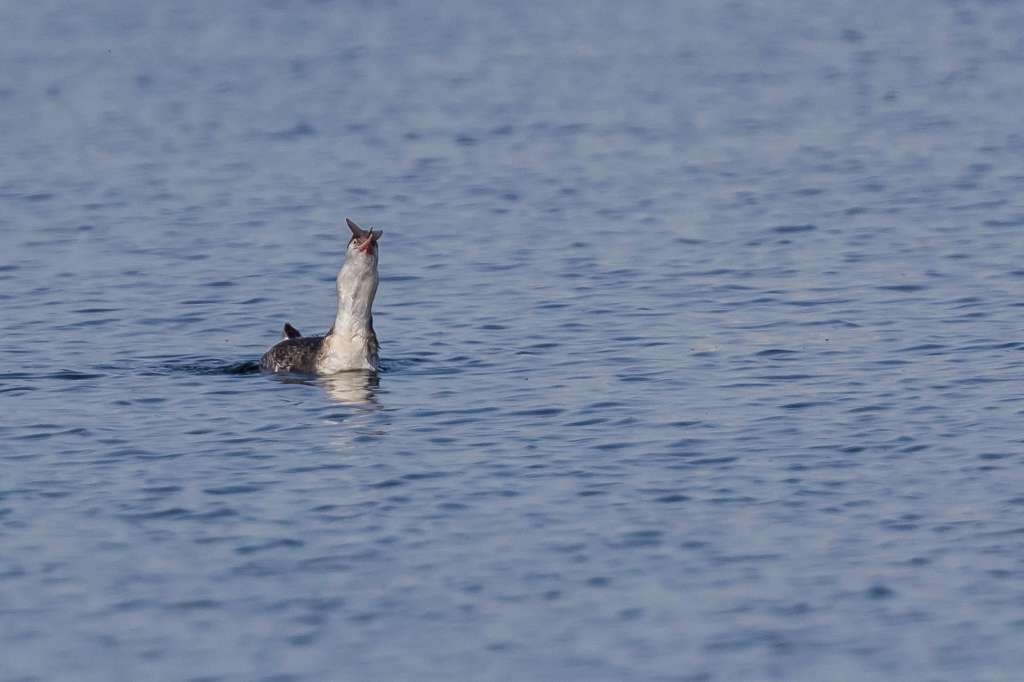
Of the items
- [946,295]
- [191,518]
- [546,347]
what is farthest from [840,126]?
[191,518]

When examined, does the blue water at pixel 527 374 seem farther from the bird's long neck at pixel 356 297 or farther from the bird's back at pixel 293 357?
the bird's long neck at pixel 356 297

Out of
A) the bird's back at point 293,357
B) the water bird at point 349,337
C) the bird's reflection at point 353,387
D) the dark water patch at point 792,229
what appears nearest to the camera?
the bird's reflection at point 353,387

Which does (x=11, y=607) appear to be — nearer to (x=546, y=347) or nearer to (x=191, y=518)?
(x=191, y=518)

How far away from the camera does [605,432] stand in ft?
59.5

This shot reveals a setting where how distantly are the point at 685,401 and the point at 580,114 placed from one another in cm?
1898

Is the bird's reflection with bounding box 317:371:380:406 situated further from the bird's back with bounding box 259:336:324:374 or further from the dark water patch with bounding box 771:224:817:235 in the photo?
the dark water patch with bounding box 771:224:817:235

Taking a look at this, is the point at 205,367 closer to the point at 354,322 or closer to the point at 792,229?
the point at 354,322

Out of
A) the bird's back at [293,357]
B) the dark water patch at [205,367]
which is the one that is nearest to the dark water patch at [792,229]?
the bird's back at [293,357]

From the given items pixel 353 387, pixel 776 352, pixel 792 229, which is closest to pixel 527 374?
pixel 353 387

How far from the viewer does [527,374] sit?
2044cm

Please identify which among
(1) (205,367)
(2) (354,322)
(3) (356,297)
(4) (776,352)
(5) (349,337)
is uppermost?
(3) (356,297)

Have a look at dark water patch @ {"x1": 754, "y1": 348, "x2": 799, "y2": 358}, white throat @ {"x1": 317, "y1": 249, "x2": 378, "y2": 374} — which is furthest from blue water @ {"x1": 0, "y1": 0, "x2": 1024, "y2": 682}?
white throat @ {"x1": 317, "y1": 249, "x2": 378, "y2": 374}

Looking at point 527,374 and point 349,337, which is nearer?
point 527,374

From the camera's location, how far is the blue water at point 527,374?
13500mm
